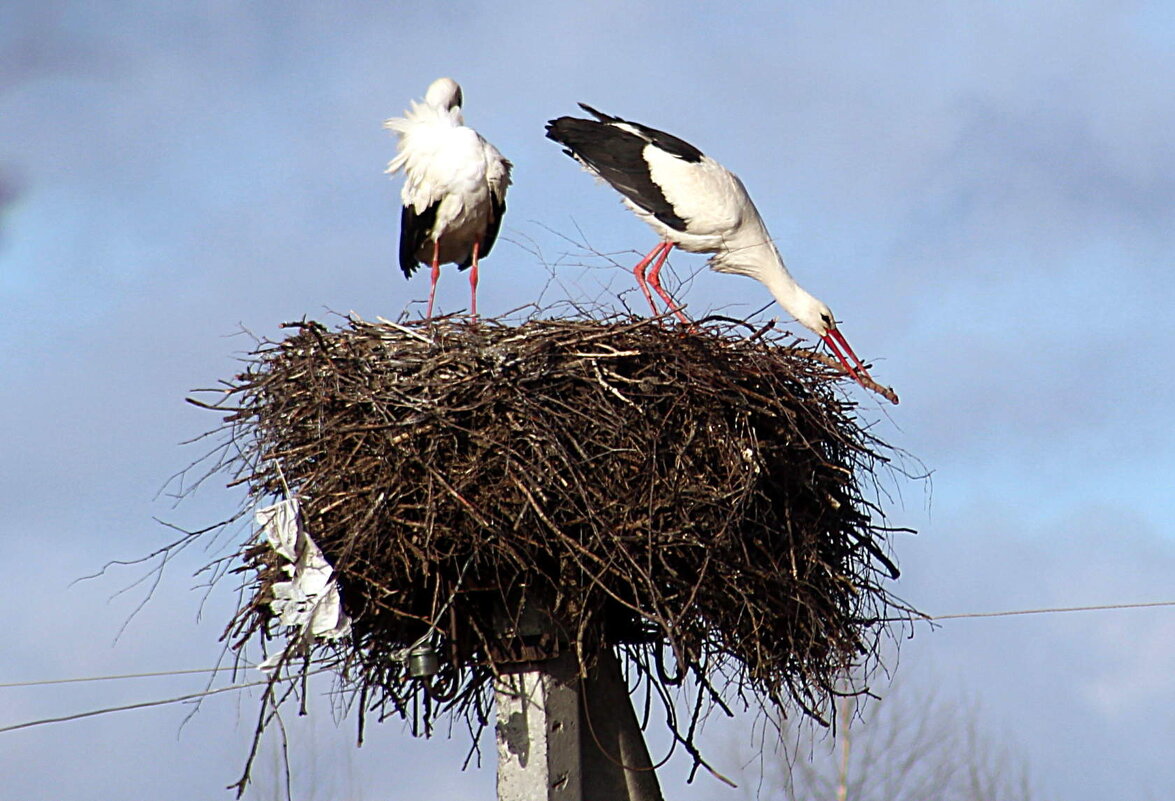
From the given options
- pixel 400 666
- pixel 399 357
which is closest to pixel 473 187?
pixel 399 357

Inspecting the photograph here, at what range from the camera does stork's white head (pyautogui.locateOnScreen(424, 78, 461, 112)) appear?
8.05 m

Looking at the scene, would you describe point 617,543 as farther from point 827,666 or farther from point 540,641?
point 827,666

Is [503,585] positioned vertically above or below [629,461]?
below

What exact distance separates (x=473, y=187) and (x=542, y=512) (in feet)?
9.87

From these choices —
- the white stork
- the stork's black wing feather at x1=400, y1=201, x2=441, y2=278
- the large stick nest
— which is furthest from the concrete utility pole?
the stork's black wing feather at x1=400, y1=201, x2=441, y2=278

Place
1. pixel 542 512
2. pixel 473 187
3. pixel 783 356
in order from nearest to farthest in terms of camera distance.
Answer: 1. pixel 542 512
2. pixel 783 356
3. pixel 473 187

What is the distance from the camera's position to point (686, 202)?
763 centimetres

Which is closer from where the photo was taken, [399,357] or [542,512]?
[542,512]

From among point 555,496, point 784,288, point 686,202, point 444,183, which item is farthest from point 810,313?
point 555,496

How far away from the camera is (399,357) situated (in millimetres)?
5488

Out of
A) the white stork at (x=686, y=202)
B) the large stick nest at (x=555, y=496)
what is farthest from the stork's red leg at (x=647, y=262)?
the large stick nest at (x=555, y=496)

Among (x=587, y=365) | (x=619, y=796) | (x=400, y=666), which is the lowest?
(x=619, y=796)

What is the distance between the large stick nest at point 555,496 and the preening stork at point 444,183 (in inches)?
83.6

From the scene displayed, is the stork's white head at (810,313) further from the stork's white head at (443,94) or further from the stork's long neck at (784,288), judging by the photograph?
the stork's white head at (443,94)
